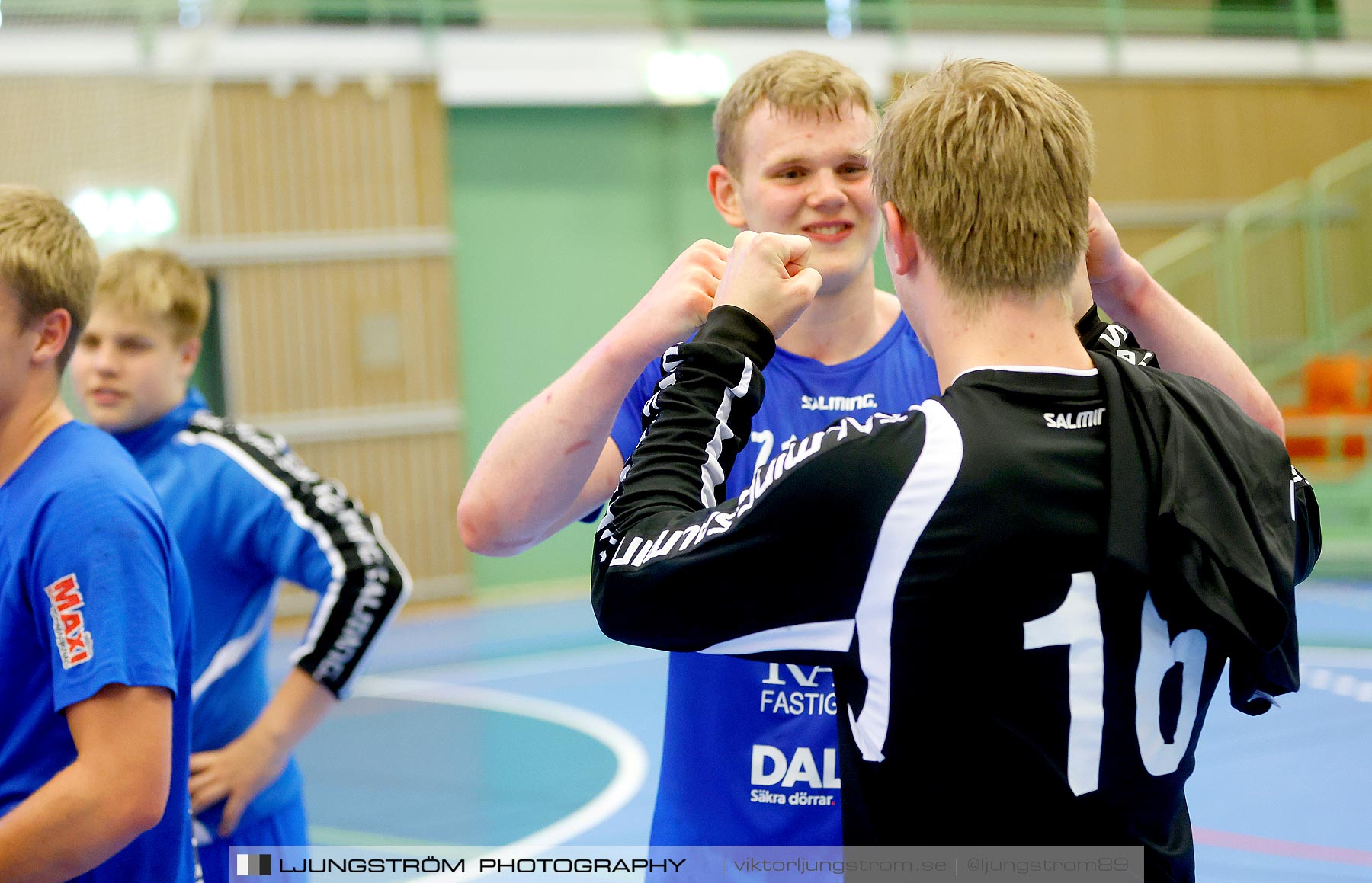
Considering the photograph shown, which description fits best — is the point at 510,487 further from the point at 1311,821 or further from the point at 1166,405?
the point at 1311,821

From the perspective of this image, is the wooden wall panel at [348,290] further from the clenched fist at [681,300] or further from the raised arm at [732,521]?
the raised arm at [732,521]

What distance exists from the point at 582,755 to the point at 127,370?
4.18 m

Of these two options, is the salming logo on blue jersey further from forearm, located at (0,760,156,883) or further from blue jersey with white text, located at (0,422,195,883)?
forearm, located at (0,760,156,883)

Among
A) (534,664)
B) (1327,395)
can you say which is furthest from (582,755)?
(1327,395)

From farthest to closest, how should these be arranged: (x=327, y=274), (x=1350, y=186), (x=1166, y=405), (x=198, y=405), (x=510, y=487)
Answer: (x=1350, y=186), (x=327, y=274), (x=198, y=405), (x=510, y=487), (x=1166, y=405)

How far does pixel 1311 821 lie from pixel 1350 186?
34.8ft

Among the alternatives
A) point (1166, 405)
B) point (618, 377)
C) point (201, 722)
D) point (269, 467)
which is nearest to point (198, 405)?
point (269, 467)

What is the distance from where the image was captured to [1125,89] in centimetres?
1441

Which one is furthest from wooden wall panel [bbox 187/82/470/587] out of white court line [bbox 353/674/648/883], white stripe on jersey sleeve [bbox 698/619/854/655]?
white stripe on jersey sleeve [bbox 698/619/854/655]

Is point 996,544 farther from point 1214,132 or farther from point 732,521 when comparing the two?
point 1214,132

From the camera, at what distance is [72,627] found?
1811 millimetres

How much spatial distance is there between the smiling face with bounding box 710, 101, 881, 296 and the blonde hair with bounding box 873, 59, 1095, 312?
84cm

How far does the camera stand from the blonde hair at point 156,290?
10.8 feet

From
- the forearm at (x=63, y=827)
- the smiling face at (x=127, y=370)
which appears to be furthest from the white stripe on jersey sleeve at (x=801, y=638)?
the smiling face at (x=127, y=370)
